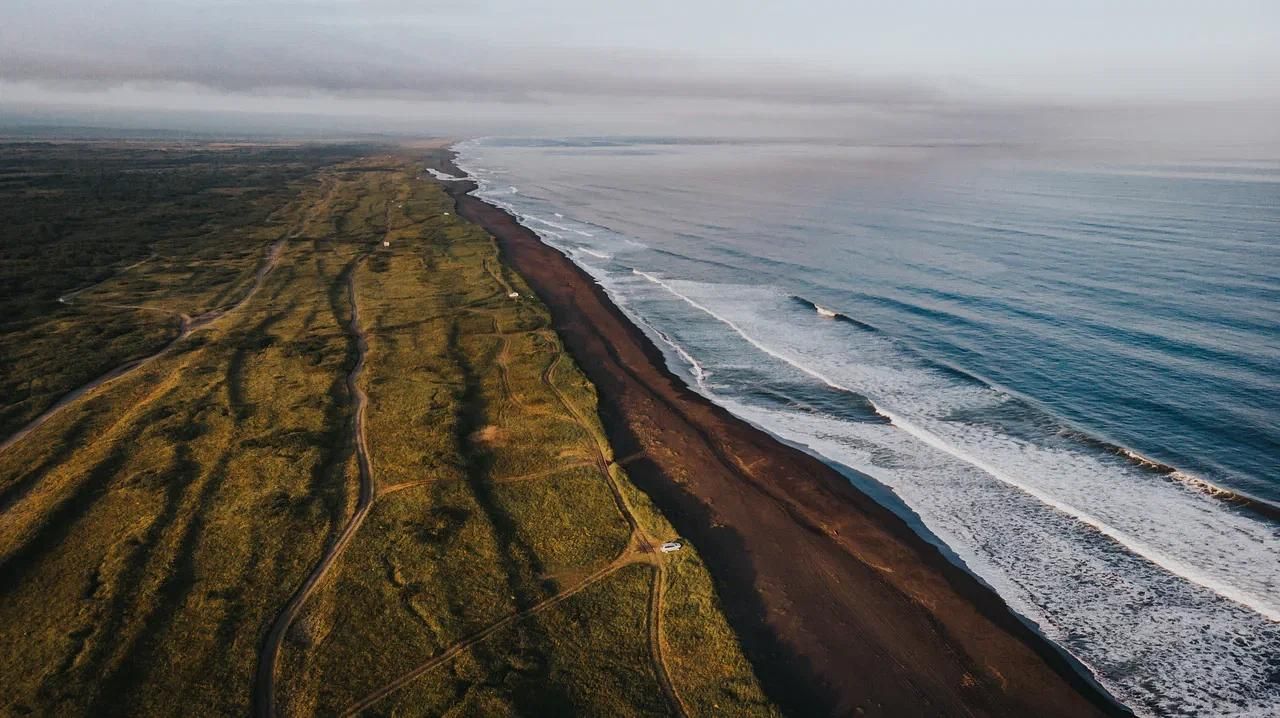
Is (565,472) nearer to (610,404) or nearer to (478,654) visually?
(610,404)

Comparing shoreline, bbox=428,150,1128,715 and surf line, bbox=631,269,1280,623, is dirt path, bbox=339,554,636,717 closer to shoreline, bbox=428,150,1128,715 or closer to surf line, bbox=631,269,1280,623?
shoreline, bbox=428,150,1128,715

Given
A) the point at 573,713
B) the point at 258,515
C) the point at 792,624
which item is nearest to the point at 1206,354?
the point at 792,624

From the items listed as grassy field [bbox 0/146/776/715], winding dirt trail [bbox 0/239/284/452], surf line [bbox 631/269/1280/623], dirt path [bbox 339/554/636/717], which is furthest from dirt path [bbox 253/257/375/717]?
surf line [bbox 631/269/1280/623]

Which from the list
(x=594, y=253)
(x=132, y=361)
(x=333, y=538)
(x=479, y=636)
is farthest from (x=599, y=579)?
(x=594, y=253)

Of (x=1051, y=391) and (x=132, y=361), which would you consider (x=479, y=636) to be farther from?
(x=1051, y=391)

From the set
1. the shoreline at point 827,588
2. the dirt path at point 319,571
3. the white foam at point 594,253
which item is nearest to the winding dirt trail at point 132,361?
the dirt path at point 319,571

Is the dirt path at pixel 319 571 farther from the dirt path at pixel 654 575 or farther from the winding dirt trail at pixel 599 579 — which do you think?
the dirt path at pixel 654 575
